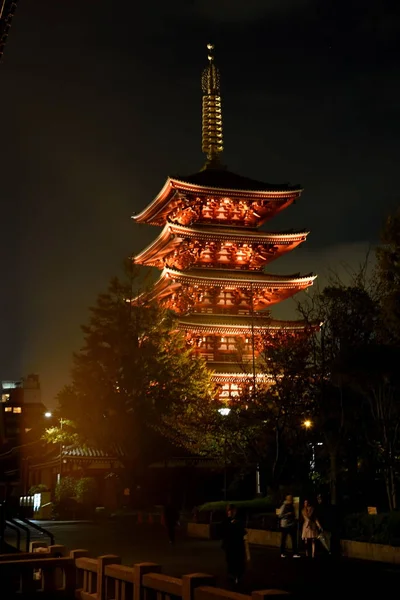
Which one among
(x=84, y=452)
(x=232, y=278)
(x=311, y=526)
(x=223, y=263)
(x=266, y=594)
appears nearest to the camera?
(x=266, y=594)

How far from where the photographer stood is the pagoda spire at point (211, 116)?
6324 cm

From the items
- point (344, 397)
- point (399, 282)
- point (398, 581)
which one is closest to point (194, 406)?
point (344, 397)

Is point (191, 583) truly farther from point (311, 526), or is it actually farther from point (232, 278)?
point (232, 278)

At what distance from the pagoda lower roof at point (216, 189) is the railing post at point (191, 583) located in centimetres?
4267

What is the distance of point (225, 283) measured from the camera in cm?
5128

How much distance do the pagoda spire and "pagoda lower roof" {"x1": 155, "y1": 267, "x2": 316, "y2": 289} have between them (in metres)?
11.0

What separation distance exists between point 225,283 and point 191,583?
41833mm

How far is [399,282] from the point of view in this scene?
2762 cm

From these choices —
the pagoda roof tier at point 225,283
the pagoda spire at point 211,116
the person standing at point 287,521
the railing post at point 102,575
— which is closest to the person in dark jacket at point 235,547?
the railing post at point 102,575

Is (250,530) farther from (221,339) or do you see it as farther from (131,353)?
(221,339)

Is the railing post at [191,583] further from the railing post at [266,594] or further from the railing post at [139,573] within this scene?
the railing post at [266,594]

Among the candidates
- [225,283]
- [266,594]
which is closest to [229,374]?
[225,283]

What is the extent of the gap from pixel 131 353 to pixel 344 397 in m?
16.5

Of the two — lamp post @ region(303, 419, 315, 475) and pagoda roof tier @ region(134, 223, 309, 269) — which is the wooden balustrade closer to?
lamp post @ region(303, 419, 315, 475)
